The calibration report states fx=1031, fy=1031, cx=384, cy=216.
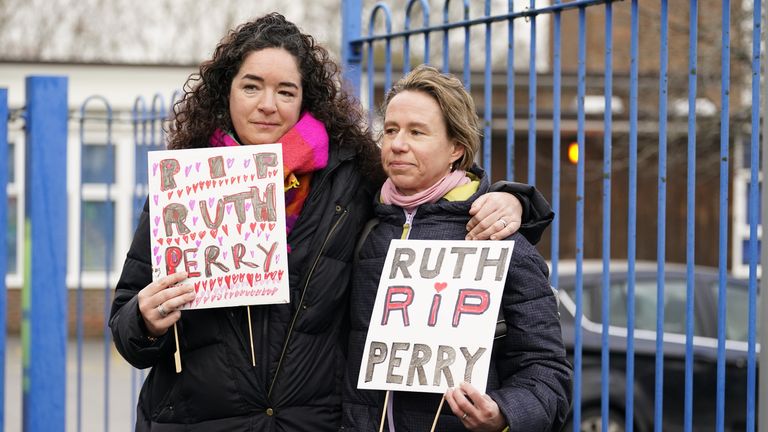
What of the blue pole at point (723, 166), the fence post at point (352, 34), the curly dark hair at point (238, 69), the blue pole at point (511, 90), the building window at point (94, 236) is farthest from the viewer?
the building window at point (94, 236)

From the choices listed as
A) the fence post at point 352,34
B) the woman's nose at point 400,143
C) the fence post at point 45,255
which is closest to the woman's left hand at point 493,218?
the woman's nose at point 400,143

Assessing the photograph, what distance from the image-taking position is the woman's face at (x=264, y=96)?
2842 mm

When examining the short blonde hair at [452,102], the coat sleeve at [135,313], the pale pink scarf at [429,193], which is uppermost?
the short blonde hair at [452,102]

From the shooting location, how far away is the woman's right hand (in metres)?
2.65

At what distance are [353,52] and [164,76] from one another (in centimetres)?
1017

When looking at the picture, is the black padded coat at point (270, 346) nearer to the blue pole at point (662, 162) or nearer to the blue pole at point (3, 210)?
the blue pole at point (662, 162)

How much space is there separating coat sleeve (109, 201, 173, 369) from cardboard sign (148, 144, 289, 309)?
0.10 m

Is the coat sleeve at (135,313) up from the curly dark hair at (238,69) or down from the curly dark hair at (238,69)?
down

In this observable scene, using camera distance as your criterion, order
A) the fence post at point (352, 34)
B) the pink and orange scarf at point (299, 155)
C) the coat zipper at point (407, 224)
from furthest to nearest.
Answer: the fence post at point (352, 34) < the pink and orange scarf at point (299, 155) < the coat zipper at point (407, 224)

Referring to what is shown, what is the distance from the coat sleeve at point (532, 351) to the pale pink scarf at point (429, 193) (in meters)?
0.26

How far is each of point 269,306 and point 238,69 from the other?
0.67 m

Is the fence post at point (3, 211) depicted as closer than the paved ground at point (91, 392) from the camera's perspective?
Yes

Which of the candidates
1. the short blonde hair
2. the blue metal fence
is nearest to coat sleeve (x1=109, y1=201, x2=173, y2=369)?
the short blonde hair

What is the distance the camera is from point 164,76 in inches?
569
